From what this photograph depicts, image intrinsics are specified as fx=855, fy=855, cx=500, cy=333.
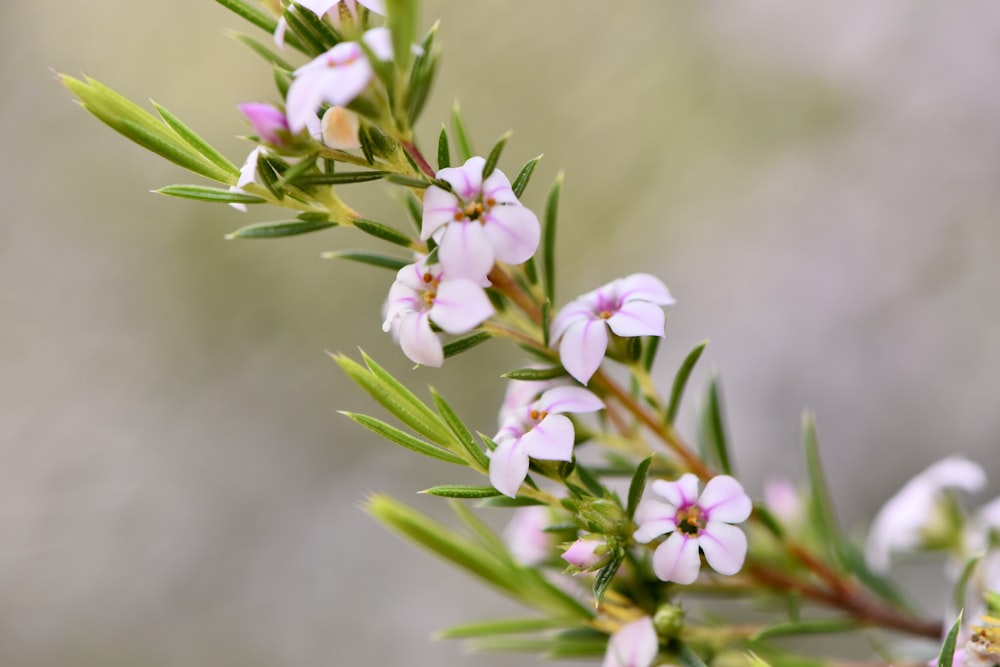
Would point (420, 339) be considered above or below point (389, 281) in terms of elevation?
below

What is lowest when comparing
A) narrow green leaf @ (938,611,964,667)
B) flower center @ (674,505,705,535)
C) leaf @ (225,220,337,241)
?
narrow green leaf @ (938,611,964,667)

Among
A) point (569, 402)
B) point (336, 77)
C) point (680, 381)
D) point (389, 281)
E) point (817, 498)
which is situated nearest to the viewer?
point (336, 77)

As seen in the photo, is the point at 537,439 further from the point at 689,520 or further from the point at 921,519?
the point at 921,519

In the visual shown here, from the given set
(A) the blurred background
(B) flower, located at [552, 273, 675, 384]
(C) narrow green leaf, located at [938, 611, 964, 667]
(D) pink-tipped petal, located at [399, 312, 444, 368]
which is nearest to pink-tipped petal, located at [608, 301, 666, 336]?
(B) flower, located at [552, 273, 675, 384]

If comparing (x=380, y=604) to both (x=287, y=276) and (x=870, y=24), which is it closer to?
(x=287, y=276)

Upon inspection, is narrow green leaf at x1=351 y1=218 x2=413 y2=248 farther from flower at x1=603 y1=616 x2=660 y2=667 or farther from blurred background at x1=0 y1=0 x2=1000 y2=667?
blurred background at x1=0 y1=0 x2=1000 y2=667

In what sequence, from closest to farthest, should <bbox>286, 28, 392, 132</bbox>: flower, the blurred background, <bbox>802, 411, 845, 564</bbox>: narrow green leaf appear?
1. <bbox>286, 28, 392, 132</bbox>: flower
2. <bbox>802, 411, 845, 564</bbox>: narrow green leaf
3. the blurred background

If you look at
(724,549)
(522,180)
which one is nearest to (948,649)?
(724,549)
